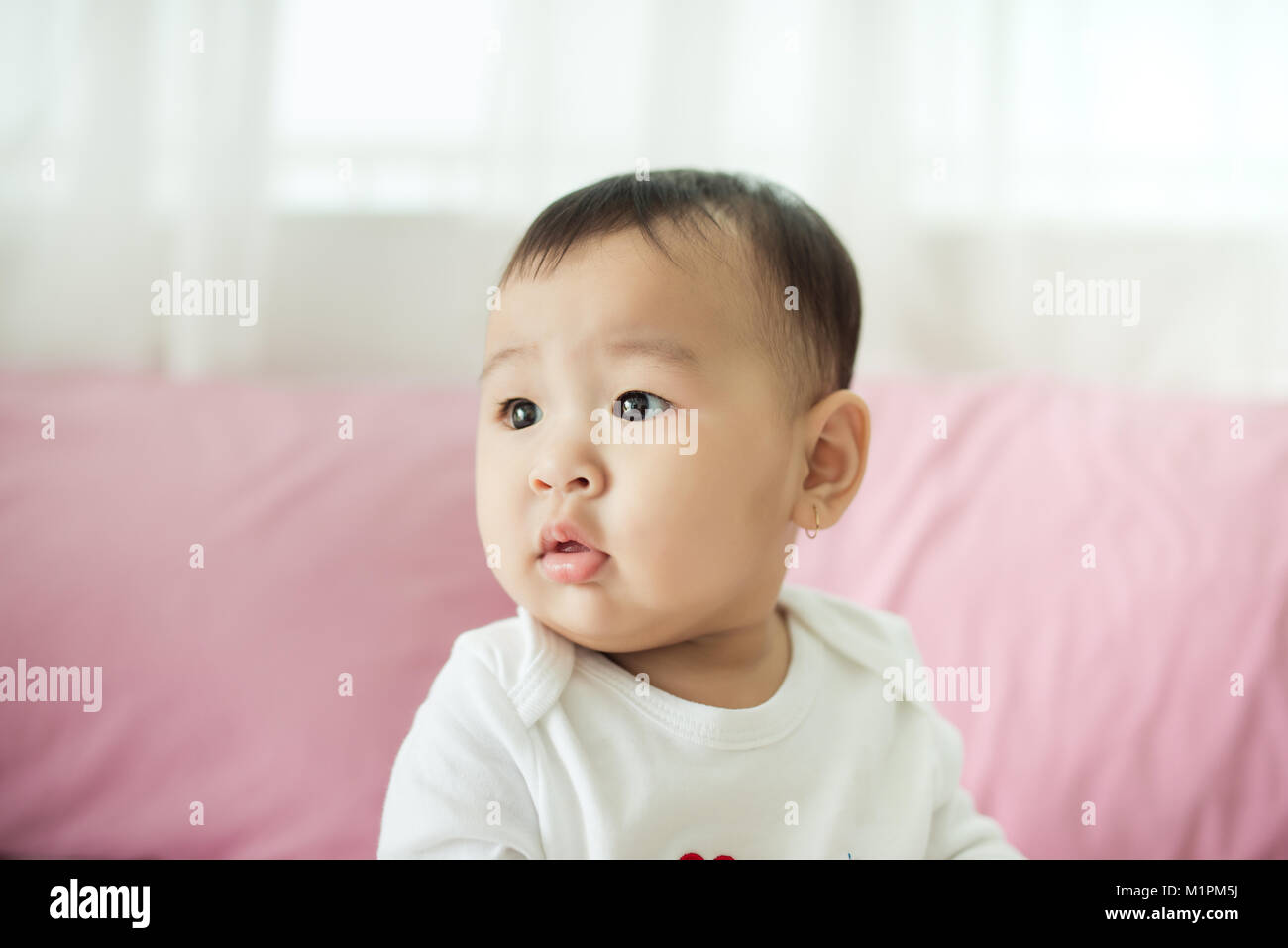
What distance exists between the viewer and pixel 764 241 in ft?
2.48

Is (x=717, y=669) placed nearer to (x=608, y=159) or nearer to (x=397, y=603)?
(x=397, y=603)

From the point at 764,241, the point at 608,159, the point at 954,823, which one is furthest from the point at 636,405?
the point at 608,159

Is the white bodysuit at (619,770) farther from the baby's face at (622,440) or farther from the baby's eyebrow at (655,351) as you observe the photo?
the baby's eyebrow at (655,351)

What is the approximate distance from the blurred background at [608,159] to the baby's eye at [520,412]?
646 mm

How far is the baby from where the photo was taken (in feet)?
2.26

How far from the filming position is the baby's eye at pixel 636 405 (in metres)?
0.69

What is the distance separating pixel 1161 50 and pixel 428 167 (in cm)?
102

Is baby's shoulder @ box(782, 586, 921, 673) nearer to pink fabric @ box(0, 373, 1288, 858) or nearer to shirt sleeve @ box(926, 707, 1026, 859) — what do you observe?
shirt sleeve @ box(926, 707, 1026, 859)

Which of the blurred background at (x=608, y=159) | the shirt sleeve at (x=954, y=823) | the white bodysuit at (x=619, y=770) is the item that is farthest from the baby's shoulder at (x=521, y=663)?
the blurred background at (x=608, y=159)

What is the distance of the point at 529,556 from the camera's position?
0.70 metres

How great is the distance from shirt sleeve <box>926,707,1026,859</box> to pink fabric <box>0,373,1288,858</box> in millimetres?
166

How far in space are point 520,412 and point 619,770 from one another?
9.3 inches
